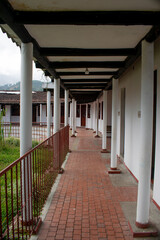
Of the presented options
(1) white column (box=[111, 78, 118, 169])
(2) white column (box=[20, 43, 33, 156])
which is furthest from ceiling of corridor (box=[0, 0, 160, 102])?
(1) white column (box=[111, 78, 118, 169])

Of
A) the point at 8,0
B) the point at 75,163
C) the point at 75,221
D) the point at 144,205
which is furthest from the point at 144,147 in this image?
the point at 75,163

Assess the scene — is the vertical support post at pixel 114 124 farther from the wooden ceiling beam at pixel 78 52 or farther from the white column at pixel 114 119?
the wooden ceiling beam at pixel 78 52

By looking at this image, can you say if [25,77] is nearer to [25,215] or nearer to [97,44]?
[97,44]

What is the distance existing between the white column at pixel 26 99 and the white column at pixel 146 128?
169 cm

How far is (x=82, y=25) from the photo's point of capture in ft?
9.45

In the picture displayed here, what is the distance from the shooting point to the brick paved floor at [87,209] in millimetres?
3041

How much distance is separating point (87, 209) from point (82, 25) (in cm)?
301

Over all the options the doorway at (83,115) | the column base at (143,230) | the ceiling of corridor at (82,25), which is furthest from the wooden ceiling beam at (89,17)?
the doorway at (83,115)

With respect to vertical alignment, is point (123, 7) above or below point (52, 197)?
above

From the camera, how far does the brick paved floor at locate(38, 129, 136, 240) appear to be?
3041 mm

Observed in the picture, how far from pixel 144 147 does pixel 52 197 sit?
2.26 metres

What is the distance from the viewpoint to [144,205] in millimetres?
3080

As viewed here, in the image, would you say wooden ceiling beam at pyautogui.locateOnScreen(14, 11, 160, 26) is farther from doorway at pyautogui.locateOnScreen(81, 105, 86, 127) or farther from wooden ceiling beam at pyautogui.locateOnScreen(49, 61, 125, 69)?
doorway at pyautogui.locateOnScreen(81, 105, 86, 127)

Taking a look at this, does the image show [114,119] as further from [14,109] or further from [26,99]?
[14,109]
